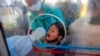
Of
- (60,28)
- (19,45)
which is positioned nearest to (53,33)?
(60,28)

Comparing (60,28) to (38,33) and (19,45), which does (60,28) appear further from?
(19,45)

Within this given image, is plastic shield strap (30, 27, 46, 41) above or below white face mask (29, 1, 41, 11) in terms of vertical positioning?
below

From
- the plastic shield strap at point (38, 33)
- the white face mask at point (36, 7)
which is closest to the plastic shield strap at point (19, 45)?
the plastic shield strap at point (38, 33)

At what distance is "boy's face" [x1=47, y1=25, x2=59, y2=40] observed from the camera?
2.40 ft

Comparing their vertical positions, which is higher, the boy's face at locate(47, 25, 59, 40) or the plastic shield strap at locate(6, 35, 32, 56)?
the boy's face at locate(47, 25, 59, 40)

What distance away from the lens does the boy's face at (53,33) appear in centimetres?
73

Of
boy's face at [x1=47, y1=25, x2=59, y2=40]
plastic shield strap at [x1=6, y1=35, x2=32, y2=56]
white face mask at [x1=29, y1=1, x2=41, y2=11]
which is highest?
white face mask at [x1=29, y1=1, x2=41, y2=11]

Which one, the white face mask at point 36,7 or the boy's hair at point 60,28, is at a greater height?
the white face mask at point 36,7

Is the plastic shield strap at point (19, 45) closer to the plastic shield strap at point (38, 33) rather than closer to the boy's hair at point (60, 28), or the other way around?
the plastic shield strap at point (38, 33)

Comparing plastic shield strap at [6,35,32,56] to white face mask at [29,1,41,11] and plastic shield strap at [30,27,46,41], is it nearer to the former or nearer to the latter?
plastic shield strap at [30,27,46,41]

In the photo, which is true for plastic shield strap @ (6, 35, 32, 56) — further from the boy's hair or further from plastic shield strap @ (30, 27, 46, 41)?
the boy's hair

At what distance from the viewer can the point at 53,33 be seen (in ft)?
2.43

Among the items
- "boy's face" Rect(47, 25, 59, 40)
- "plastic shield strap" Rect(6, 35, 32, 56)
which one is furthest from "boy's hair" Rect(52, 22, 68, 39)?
"plastic shield strap" Rect(6, 35, 32, 56)

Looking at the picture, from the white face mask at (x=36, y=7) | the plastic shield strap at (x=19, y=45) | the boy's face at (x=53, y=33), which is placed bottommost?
the plastic shield strap at (x=19, y=45)
